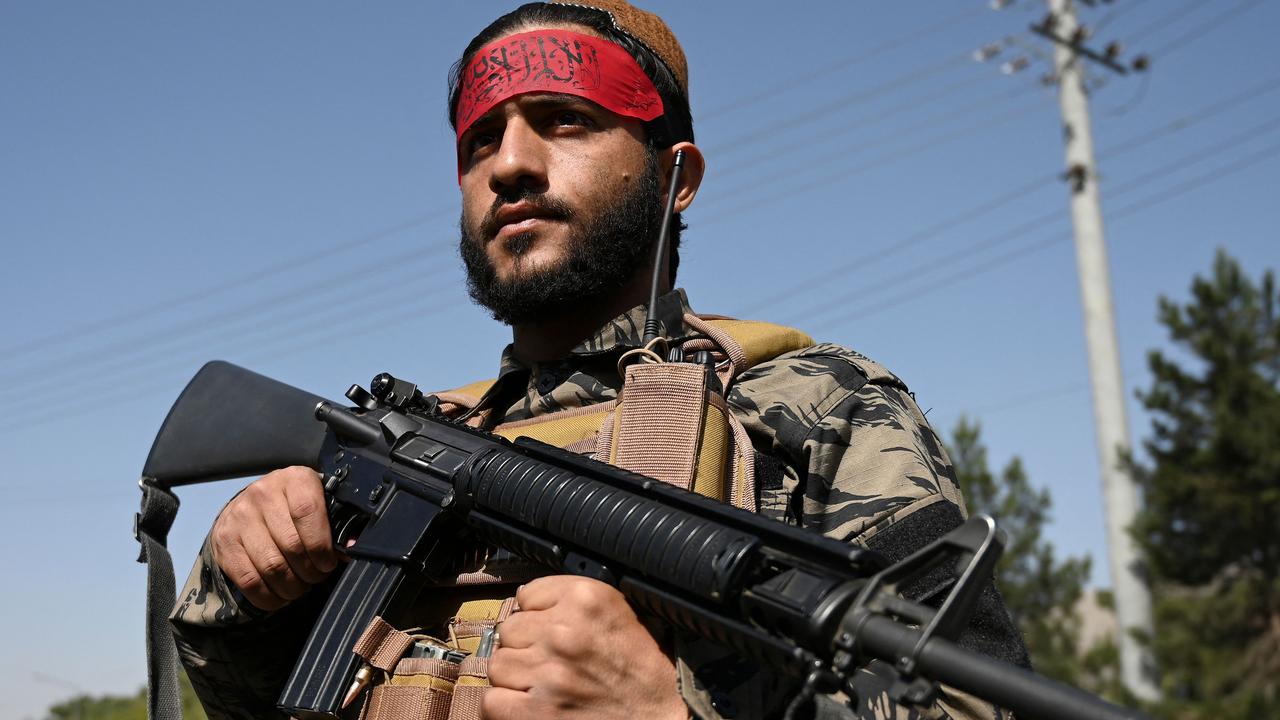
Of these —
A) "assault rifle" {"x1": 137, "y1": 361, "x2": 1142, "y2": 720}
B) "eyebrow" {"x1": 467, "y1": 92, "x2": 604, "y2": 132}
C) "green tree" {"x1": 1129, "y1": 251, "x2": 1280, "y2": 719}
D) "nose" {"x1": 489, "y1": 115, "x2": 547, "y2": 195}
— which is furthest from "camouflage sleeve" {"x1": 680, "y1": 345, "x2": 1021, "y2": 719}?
"green tree" {"x1": 1129, "y1": 251, "x2": 1280, "y2": 719}

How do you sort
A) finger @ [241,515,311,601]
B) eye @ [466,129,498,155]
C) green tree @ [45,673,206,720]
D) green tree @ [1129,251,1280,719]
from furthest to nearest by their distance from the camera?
green tree @ [45,673,206,720]
green tree @ [1129,251,1280,719]
eye @ [466,129,498,155]
finger @ [241,515,311,601]

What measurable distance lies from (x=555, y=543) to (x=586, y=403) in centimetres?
67

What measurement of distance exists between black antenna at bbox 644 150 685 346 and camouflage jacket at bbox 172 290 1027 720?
0.27 feet

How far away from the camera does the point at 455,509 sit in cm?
256

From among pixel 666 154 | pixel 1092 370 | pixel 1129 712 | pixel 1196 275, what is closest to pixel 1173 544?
pixel 1092 370

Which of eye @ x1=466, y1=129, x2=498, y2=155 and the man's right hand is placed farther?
eye @ x1=466, y1=129, x2=498, y2=155

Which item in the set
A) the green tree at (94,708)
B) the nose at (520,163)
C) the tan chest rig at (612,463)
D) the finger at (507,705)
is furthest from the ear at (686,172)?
the green tree at (94,708)

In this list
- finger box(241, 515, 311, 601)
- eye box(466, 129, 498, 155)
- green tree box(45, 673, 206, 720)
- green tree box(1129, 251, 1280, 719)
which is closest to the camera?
finger box(241, 515, 311, 601)

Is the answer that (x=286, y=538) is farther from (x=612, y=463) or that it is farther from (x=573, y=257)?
(x=573, y=257)

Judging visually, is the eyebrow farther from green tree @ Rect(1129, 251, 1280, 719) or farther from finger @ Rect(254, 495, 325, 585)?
green tree @ Rect(1129, 251, 1280, 719)

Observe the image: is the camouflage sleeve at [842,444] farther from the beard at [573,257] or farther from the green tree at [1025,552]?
the green tree at [1025,552]

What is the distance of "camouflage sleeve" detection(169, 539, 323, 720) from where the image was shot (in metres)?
2.88

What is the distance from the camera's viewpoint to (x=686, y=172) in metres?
3.44

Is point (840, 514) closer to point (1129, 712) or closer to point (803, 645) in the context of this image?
point (803, 645)
